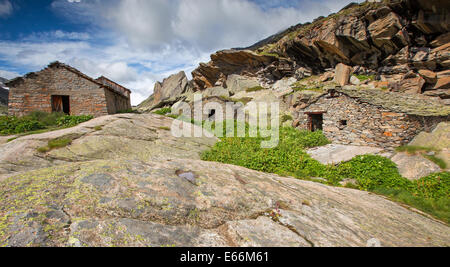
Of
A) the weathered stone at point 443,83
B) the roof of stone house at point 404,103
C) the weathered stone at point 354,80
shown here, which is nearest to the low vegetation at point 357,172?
the roof of stone house at point 404,103

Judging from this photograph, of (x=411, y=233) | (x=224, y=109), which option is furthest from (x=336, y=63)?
(x=411, y=233)

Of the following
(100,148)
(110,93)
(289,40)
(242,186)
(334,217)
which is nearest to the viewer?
(334,217)

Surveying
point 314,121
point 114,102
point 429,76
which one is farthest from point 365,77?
point 114,102

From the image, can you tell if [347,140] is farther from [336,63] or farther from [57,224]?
[336,63]

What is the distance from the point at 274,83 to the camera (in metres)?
32.3

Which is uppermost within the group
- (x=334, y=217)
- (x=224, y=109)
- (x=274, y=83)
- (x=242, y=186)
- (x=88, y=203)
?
(x=274, y=83)

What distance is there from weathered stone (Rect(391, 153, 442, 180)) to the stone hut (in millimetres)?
2845

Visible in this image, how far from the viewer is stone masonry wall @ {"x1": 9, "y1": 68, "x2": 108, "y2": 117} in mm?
14773

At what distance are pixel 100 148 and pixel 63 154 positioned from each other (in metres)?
1.09

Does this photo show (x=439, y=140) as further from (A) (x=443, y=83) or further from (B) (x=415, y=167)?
(A) (x=443, y=83)

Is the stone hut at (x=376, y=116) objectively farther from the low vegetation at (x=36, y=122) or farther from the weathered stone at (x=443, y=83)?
the low vegetation at (x=36, y=122)

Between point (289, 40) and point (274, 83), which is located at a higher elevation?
point (289, 40)

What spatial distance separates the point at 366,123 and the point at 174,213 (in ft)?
48.1

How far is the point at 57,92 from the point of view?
15.6 m
